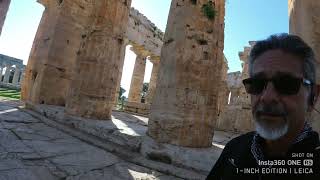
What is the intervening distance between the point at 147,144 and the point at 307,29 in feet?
10.3

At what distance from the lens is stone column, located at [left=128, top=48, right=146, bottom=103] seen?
17922 millimetres

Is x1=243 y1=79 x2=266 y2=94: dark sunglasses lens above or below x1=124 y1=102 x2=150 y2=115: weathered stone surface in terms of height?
above

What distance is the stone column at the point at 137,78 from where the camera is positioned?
17.9 meters

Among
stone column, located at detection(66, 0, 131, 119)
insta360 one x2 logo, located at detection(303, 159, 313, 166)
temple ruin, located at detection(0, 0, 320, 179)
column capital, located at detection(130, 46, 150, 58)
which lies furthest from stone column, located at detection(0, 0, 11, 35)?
column capital, located at detection(130, 46, 150, 58)

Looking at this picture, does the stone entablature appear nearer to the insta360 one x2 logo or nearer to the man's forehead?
the man's forehead

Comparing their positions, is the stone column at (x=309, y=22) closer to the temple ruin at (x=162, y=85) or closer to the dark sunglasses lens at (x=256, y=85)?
the temple ruin at (x=162, y=85)

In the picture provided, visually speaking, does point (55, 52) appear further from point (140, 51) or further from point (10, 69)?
point (10, 69)

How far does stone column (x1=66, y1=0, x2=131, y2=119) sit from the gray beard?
5073 mm

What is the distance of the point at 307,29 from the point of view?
13.7 ft

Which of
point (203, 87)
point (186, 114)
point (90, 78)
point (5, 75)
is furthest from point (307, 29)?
point (5, 75)

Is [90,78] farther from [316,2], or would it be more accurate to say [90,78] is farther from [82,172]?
[316,2]

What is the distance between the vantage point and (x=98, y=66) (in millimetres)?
6133

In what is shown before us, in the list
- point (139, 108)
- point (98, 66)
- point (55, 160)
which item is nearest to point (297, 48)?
point (55, 160)

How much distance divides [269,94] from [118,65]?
5.53m
